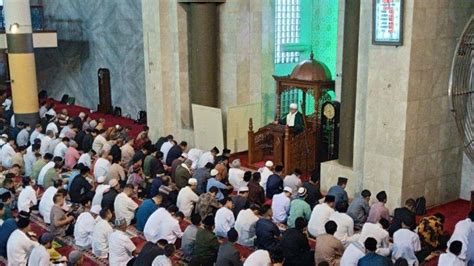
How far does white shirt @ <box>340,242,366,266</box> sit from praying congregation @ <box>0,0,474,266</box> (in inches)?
0.7

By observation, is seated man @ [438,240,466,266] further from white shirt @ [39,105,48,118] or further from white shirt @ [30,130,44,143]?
white shirt @ [39,105,48,118]

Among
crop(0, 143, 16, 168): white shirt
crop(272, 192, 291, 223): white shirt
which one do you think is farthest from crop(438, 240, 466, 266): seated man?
crop(0, 143, 16, 168): white shirt

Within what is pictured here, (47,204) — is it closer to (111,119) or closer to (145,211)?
(145,211)

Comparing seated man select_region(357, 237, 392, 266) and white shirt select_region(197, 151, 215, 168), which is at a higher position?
seated man select_region(357, 237, 392, 266)

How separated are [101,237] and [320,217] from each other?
2.87 m

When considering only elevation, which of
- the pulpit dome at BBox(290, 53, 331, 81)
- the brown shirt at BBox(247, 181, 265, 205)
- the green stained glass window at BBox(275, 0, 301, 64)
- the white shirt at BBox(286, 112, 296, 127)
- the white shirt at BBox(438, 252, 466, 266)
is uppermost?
the green stained glass window at BBox(275, 0, 301, 64)

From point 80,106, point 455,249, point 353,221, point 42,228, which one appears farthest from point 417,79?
point 80,106

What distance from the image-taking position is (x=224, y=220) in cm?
776

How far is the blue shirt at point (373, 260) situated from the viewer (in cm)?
590

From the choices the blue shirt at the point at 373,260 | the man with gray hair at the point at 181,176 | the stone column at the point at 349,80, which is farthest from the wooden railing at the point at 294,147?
the blue shirt at the point at 373,260

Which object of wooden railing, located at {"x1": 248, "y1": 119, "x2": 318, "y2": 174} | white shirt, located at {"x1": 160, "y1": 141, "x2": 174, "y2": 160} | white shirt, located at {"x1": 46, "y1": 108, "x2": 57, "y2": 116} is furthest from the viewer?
white shirt, located at {"x1": 46, "y1": 108, "x2": 57, "y2": 116}

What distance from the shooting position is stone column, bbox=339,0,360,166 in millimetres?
9180

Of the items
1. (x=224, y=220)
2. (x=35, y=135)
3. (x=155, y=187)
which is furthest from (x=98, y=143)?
(x=224, y=220)

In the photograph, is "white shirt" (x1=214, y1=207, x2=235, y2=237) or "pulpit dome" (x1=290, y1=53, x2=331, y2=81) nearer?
"white shirt" (x1=214, y1=207, x2=235, y2=237)
